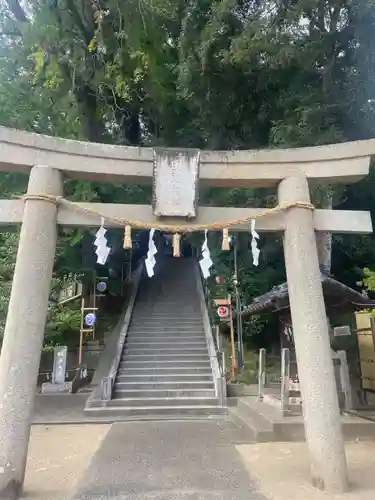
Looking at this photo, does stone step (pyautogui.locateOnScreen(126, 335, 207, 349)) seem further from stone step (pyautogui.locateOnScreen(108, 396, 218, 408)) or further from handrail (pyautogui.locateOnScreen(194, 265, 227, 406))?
stone step (pyautogui.locateOnScreen(108, 396, 218, 408))

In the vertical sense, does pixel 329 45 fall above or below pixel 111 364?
above

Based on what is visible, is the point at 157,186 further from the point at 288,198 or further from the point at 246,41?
the point at 246,41

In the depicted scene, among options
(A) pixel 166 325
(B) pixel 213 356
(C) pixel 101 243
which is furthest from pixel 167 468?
(A) pixel 166 325

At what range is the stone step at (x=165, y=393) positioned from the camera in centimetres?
1023

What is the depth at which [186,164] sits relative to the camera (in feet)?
17.5

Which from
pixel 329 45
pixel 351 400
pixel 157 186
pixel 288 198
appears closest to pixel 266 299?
pixel 351 400

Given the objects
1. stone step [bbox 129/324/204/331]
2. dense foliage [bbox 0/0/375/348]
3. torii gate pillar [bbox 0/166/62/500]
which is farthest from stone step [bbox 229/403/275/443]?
dense foliage [bbox 0/0/375/348]

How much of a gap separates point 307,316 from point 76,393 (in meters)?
7.61

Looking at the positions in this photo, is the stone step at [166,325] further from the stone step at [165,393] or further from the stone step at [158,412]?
the stone step at [158,412]

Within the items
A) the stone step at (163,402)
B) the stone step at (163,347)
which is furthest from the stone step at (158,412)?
the stone step at (163,347)

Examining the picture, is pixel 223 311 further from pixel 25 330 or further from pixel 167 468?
pixel 25 330

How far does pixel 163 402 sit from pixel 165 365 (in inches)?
68.9

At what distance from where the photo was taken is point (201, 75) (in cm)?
1148

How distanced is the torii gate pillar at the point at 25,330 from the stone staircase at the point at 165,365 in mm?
5483
